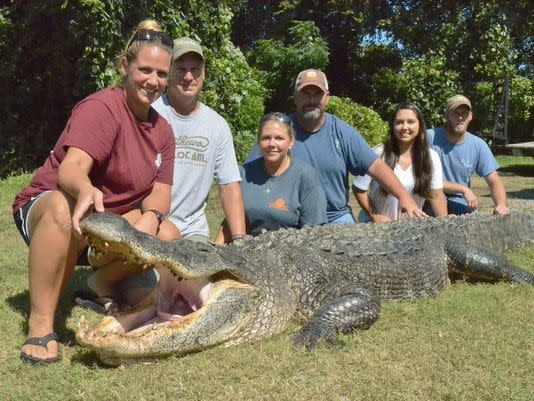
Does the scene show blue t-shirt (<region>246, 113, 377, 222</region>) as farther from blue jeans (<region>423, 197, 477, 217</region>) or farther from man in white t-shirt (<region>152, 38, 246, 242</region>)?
blue jeans (<region>423, 197, 477, 217</region>)

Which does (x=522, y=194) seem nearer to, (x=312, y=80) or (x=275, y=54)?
(x=312, y=80)

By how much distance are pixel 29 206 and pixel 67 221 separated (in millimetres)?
417

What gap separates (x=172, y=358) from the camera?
9.89 ft

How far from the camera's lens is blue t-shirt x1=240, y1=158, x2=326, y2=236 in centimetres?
455

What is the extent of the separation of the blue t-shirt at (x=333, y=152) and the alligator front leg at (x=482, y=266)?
959mm

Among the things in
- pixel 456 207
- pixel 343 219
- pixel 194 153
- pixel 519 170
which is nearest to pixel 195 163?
pixel 194 153

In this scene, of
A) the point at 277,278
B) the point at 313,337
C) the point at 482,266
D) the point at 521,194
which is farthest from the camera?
the point at 521,194

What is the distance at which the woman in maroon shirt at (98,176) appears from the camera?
3.11m

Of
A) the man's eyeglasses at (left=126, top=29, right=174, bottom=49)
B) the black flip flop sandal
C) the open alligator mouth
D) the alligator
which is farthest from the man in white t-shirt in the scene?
the black flip flop sandal

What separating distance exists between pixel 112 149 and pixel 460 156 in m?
3.78

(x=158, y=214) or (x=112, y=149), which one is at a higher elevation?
(x=112, y=149)

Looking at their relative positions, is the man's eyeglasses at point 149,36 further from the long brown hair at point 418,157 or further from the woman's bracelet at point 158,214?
the long brown hair at point 418,157

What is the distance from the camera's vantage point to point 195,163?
436 centimetres

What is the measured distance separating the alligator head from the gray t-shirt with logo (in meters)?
0.88
